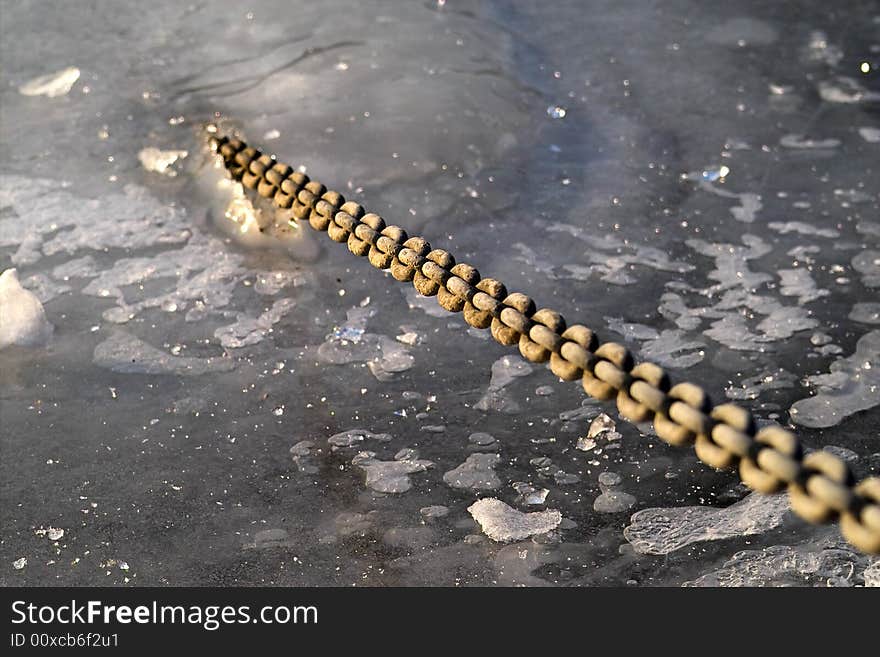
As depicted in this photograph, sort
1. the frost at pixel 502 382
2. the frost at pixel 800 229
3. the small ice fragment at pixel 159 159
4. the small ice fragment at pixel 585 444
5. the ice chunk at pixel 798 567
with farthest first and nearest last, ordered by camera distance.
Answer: the small ice fragment at pixel 159 159 → the frost at pixel 800 229 → the frost at pixel 502 382 → the small ice fragment at pixel 585 444 → the ice chunk at pixel 798 567

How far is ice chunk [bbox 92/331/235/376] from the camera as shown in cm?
270

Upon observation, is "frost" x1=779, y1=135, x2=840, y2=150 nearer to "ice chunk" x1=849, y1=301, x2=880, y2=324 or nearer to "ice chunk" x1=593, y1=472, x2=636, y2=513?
"ice chunk" x1=849, y1=301, x2=880, y2=324

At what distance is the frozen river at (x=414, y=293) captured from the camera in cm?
221

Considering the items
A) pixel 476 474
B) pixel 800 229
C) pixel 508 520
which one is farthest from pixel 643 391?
pixel 800 229

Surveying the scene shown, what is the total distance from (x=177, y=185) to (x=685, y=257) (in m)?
1.74

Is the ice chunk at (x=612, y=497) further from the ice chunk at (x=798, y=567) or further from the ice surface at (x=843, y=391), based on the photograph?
the ice surface at (x=843, y=391)

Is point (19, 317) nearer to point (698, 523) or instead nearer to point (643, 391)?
point (698, 523)

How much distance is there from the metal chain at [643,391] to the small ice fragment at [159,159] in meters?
1.64

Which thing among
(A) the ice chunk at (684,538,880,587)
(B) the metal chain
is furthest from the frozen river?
(B) the metal chain

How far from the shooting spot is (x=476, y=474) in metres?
2.36

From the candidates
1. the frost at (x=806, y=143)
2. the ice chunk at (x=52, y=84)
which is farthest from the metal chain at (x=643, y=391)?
the ice chunk at (x=52, y=84)

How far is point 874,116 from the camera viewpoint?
13.3ft

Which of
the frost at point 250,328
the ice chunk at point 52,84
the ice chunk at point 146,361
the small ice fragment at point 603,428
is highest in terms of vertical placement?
the ice chunk at point 52,84

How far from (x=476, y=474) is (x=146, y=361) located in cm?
99
